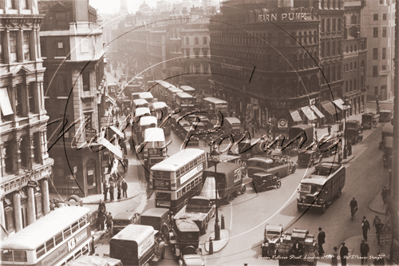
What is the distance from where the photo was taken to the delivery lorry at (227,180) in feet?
142

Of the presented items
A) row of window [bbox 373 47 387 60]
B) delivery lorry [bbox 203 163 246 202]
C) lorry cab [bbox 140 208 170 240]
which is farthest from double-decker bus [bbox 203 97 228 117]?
lorry cab [bbox 140 208 170 240]

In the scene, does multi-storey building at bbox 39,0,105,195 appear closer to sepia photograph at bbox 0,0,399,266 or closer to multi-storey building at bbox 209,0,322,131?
sepia photograph at bbox 0,0,399,266

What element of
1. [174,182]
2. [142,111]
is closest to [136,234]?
[174,182]

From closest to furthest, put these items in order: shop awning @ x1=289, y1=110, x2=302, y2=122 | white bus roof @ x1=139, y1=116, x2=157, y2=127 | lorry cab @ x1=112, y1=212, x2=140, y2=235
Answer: lorry cab @ x1=112, y1=212, x2=140, y2=235
white bus roof @ x1=139, y1=116, x2=157, y2=127
shop awning @ x1=289, y1=110, x2=302, y2=122

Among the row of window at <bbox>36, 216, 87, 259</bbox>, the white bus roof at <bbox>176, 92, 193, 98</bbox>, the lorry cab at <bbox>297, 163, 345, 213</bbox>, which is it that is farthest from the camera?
the white bus roof at <bbox>176, 92, 193, 98</bbox>

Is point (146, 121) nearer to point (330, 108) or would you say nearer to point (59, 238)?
point (330, 108)

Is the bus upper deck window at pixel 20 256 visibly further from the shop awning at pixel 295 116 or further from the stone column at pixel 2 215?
the shop awning at pixel 295 116

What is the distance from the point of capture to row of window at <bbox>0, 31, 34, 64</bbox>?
3441 centimetres

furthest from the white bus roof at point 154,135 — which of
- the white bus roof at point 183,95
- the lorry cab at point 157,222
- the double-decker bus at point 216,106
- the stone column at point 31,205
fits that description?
the white bus roof at point 183,95

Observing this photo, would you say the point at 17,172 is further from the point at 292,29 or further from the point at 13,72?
the point at 292,29

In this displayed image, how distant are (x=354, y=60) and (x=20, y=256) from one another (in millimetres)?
67785

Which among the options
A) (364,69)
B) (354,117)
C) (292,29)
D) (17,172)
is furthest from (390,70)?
(17,172)

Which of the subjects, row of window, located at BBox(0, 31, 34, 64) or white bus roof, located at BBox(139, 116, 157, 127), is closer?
row of window, located at BBox(0, 31, 34, 64)

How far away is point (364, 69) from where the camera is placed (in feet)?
285
